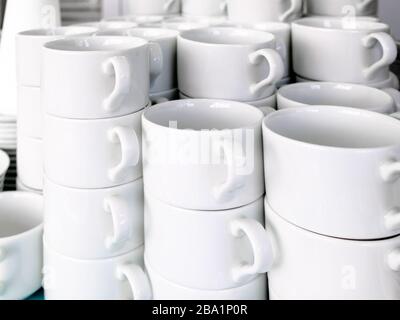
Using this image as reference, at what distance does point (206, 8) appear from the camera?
803 mm

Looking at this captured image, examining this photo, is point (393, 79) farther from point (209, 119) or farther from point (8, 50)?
point (8, 50)

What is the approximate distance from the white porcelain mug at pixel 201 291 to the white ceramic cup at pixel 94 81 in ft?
0.51

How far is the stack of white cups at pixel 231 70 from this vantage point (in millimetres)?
492

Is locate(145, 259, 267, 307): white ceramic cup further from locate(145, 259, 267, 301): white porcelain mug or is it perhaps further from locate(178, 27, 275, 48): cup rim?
locate(178, 27, 275, 48): cup rim

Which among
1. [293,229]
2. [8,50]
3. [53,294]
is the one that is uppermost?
[8,50]

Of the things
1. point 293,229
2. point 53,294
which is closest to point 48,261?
point 53,294

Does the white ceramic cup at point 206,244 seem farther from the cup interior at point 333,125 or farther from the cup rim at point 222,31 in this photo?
the cup rim at point 222,31

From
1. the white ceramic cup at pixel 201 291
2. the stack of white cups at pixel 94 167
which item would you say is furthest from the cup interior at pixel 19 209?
the white ceramic cup at pixel 201 291

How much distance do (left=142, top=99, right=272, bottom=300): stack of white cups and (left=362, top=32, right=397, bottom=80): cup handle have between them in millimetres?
174

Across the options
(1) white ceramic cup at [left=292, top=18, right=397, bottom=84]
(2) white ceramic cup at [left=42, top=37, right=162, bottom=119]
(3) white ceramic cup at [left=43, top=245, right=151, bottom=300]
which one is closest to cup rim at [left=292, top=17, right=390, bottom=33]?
→ (1) white ceramic cup at [left=292, top=18, right=397, bottom=84]

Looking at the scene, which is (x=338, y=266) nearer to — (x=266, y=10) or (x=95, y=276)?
(x=95, y=276)

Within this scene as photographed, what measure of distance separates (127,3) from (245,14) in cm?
30

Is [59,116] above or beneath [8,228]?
above
